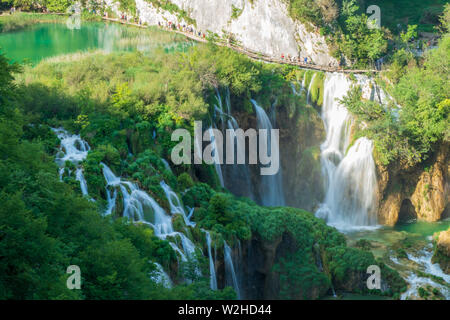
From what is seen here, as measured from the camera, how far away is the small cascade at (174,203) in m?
20.7

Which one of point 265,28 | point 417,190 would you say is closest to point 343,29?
point 265,28

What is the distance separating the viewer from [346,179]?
33156 mm

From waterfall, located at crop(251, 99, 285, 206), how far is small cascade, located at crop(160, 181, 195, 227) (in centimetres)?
1155

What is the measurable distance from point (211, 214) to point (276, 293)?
4597 mm

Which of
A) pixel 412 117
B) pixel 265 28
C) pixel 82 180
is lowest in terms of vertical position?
pixel 82 180

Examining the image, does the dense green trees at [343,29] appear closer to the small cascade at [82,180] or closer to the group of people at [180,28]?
the group of people at [180,28]

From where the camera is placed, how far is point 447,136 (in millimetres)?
30969

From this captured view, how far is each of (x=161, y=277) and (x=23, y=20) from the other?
137ft

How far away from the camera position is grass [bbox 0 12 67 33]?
47.3m

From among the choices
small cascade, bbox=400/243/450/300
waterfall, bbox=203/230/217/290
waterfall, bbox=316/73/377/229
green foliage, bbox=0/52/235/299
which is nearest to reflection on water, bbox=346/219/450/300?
small cascade, bbox=400/243/450/300

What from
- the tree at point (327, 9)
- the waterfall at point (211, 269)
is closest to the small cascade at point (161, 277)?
the waterfall at point (211, 269)

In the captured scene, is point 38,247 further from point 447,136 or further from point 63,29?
point 63,29

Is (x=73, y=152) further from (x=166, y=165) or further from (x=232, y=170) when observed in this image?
(x=232, y=170)

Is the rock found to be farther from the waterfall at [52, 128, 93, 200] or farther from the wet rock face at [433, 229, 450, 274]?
the waterfall at [52, 128, 93, 200]
